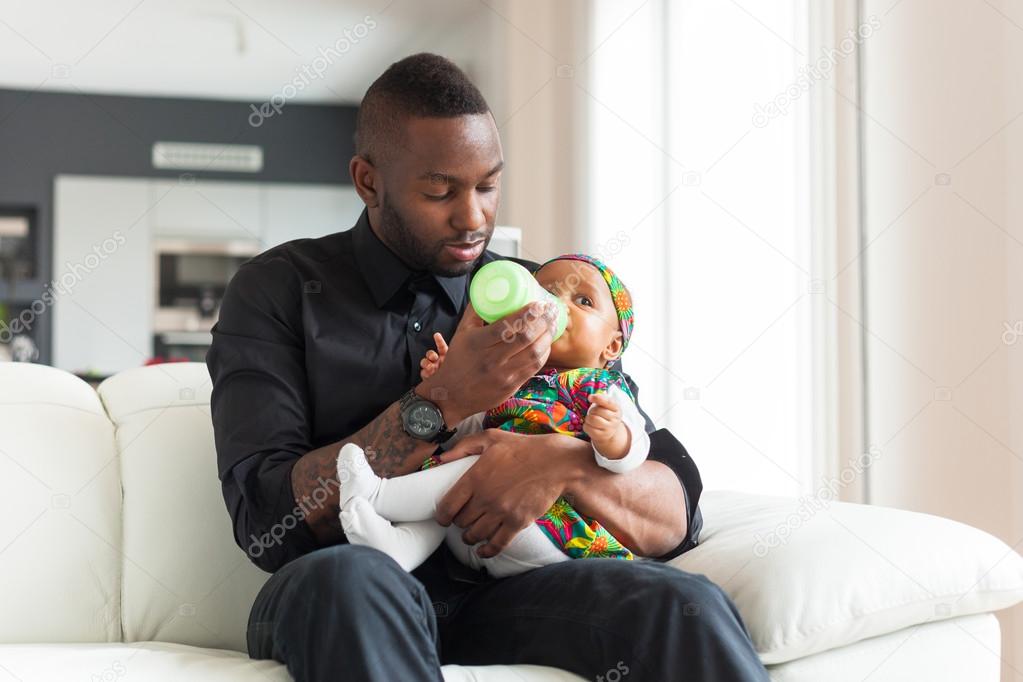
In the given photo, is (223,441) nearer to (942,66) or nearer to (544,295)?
(544,295)

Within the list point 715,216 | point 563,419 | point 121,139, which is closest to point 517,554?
point 563,419

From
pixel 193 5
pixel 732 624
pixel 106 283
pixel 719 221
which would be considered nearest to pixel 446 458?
pixel 732 624

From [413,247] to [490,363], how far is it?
1.05 ft

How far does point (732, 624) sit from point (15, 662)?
32.4 inches

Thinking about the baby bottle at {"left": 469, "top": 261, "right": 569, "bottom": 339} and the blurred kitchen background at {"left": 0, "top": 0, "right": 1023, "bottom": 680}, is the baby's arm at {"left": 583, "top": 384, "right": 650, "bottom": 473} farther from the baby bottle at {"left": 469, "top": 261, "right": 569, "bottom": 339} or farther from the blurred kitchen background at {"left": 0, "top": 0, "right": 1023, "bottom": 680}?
the blurred kitchen background at {"left": 0, "top": 0, "right": 1023, "bottom": 680}

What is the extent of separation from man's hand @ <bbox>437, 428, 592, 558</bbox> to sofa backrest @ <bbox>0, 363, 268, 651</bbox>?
438 mm

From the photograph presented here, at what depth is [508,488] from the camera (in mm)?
1324

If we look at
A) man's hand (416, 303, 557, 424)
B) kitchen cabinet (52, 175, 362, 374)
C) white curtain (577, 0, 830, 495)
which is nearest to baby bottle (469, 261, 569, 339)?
man's hand (416, 303, 557, 424)

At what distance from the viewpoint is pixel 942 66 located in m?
2.10

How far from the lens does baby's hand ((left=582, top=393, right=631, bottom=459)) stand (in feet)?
4.28

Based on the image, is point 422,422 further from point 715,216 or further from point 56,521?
point 715,216

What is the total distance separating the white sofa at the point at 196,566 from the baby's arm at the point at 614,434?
195mm

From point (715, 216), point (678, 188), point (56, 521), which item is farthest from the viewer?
point (678, 188)

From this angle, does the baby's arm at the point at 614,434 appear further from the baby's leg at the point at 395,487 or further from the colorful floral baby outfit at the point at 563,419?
the baby's leg at the point at 395,487
